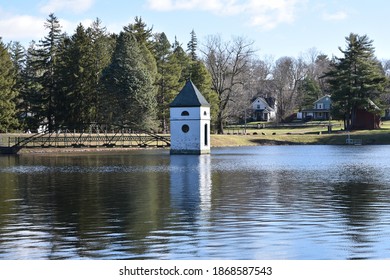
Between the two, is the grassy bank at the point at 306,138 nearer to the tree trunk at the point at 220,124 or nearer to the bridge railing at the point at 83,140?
the tree trunk at the point at 220,124

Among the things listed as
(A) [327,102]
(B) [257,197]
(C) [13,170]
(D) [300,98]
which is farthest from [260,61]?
(B) [257,197]

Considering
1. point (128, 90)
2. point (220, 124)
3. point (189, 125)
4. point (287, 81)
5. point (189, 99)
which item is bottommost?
point (189, 125)

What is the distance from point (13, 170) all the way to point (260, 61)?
392 ft

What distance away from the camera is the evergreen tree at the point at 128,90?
7944 centimetres

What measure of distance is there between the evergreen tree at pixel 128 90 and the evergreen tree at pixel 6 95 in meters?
10.9

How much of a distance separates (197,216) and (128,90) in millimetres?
59904

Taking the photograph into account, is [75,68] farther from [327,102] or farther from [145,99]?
[327,102]

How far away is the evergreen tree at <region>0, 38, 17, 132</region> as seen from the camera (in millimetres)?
76688

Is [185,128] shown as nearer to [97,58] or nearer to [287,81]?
[97,58]

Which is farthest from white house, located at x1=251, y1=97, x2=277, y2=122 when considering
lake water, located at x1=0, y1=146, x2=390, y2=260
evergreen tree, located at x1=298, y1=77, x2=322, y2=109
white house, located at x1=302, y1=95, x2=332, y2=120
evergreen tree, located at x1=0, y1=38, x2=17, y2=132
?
lake water, located at x1=0, y1=146, x2=390, y2=260

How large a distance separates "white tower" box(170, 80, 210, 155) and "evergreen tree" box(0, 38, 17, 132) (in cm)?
2222

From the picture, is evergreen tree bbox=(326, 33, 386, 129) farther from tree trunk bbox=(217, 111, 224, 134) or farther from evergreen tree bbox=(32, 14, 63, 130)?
evergreen tree bbox=(32, 14, 63, 130)

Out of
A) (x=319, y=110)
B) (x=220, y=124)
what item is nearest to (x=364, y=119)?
(x=220, y=124)

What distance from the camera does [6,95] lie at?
77.9m
